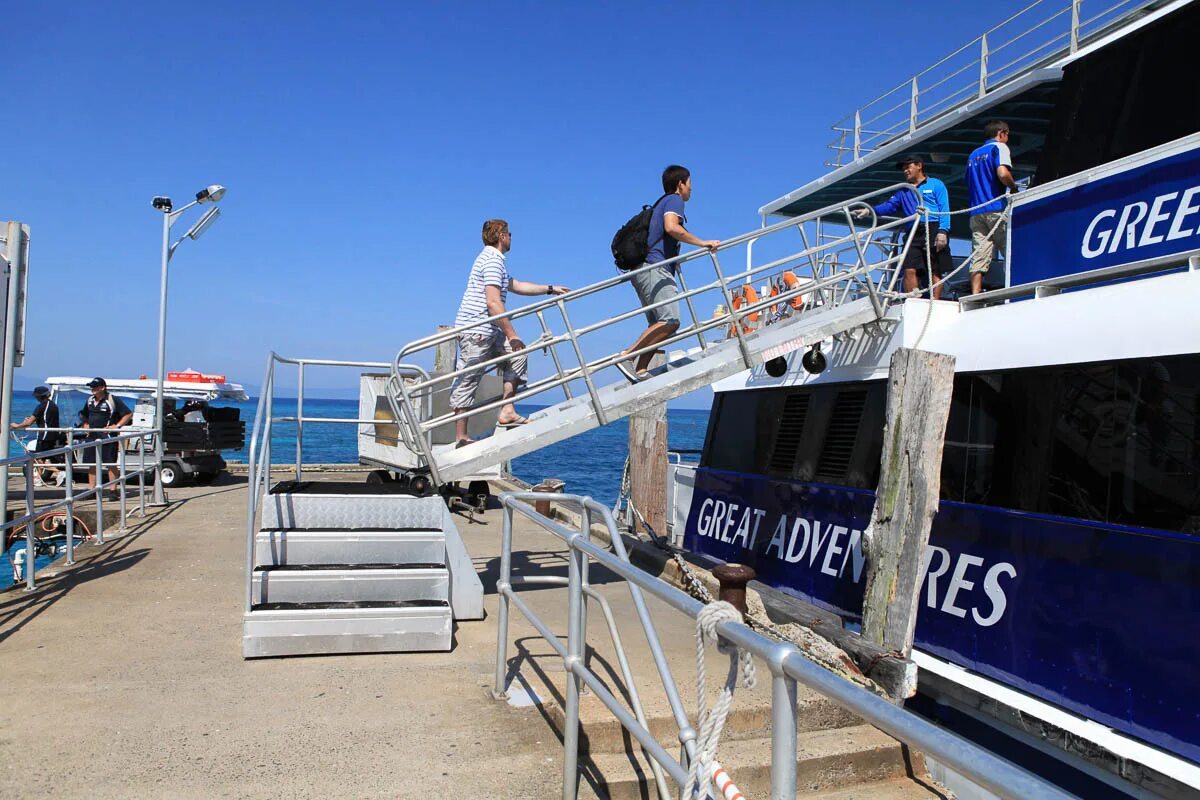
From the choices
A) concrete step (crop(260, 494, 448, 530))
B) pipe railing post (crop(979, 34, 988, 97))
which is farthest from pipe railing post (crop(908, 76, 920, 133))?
concrete step (crop(260, 494, 448, 530))

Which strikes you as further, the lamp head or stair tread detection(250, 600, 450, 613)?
the lamp head

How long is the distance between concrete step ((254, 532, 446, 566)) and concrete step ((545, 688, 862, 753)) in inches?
63.6

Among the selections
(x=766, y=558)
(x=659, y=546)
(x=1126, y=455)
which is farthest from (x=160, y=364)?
(x=1126, y=455)

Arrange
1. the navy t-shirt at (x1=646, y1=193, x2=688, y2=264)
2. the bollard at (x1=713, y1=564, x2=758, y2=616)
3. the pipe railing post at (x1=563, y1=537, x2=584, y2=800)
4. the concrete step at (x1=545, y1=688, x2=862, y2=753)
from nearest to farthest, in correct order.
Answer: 1. the pipe railing post at (x1=563, y1=537, x2=584, y2=800)
2. the concrete step at (x1=545, y1=688, x2=862, y2=753)
3. the bollard at (x1=713, y1=564, x2=758, y2=616)
4. the navy t-shirt at (x1=646, y1=193, x2=688, y2=264)

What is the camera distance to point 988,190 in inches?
291

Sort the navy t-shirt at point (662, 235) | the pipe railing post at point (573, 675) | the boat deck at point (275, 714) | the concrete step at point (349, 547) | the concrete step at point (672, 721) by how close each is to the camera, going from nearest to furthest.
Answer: the pipe railing post at point (573, 675), the boat deck at point (275, 714), the concrete step at point (672, 721), the concrete step at point (349, 547), the navy t-shirt at point (662, 235)

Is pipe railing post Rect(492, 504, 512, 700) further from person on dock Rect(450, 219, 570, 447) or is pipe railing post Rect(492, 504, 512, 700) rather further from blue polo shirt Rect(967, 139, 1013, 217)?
blue polo shirt Rect(967, 139, 1013, 217)

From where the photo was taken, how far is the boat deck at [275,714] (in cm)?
359

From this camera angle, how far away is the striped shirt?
21.8 ft

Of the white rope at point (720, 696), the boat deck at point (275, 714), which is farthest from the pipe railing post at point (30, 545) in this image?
the white rope at point (720, 696)

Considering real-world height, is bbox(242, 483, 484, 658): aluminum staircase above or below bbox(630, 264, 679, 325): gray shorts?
below

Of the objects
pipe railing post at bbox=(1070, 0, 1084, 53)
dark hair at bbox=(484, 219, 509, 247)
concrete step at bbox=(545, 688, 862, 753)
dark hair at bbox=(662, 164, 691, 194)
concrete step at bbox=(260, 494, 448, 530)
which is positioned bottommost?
concrete step at bbox=(545, 688, 862, 753)

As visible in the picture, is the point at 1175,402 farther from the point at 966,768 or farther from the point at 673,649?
the point at 966,768

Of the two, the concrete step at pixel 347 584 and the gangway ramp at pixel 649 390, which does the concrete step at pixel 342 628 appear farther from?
the gangway ramp at pixel 649 390
